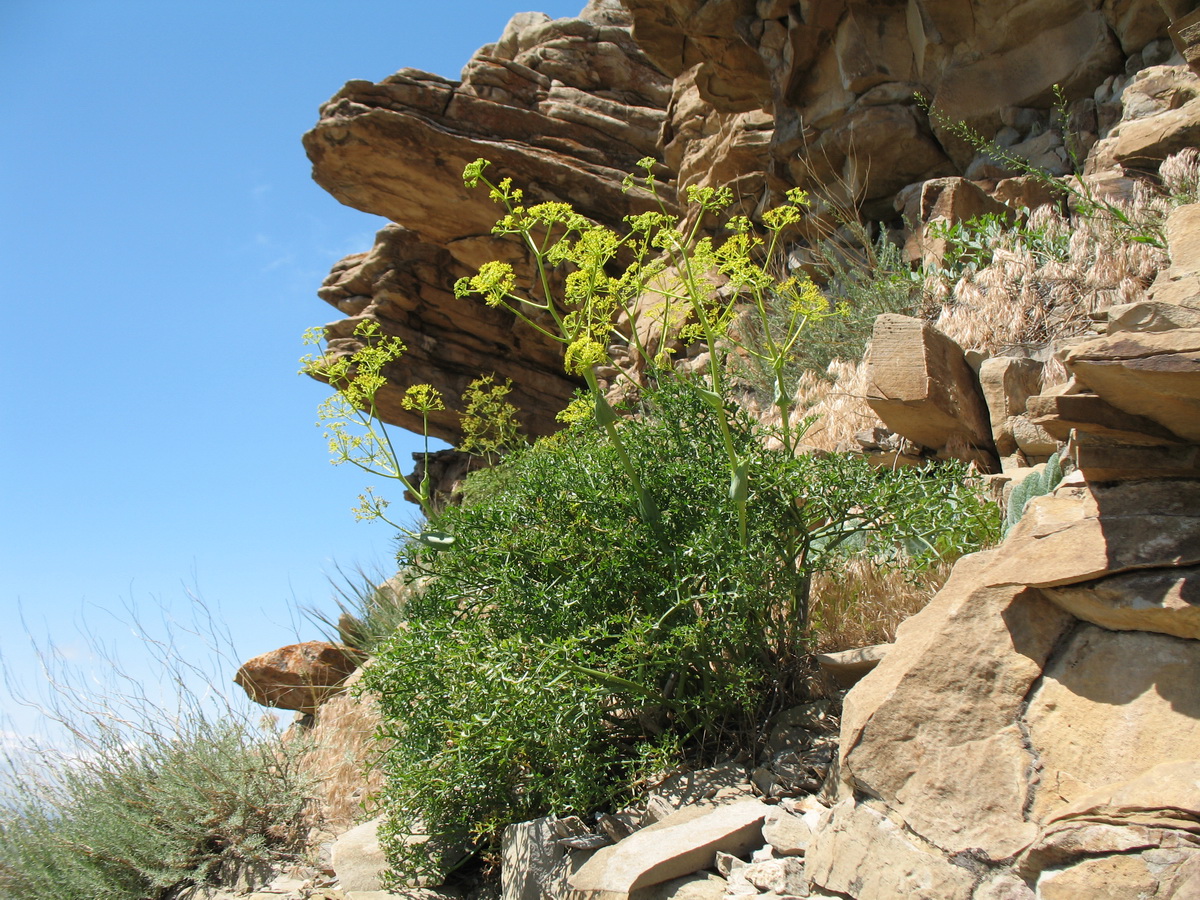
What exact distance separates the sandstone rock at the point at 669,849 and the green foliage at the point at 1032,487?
1835 mm

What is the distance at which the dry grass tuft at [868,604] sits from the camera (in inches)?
150

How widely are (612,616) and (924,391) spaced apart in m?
3.09

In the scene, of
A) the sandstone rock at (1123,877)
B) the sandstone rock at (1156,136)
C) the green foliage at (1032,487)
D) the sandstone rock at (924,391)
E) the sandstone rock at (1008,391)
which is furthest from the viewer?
the sandstone rock at (1156,136)

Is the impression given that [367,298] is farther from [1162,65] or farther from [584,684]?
[584,684]

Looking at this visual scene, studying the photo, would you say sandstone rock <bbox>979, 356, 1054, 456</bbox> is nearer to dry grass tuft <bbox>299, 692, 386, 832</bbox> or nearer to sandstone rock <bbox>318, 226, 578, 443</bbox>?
dry grass tuft <bbox>299, 692, 386, 832</bbox>

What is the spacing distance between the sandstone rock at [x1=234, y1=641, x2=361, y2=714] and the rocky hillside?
12.6ft

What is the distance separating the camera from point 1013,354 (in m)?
5.44

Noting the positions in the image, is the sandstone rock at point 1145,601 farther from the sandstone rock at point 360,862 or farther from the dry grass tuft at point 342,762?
the dry grass tuft at point 342,762

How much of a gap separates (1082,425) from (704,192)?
5.74ft

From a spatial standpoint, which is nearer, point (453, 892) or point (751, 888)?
point (751, 888)

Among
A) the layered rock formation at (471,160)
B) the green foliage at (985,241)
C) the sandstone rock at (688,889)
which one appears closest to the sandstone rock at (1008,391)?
the green foliage at (985,241)

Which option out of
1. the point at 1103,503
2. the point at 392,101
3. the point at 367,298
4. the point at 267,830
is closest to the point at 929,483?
the point at 1103,503

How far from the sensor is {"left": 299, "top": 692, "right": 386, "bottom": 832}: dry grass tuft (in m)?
4.90

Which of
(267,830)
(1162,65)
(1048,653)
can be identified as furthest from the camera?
(1162,65)
